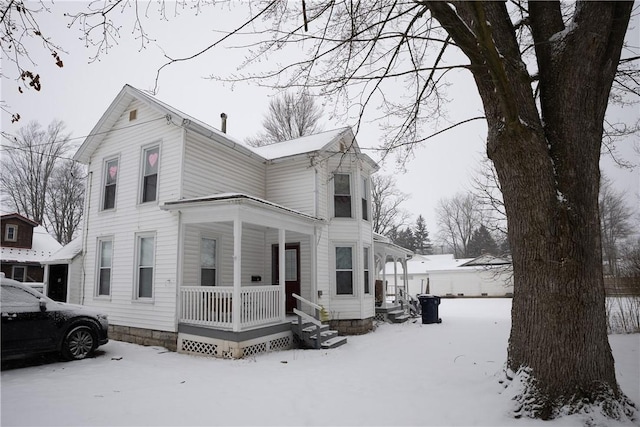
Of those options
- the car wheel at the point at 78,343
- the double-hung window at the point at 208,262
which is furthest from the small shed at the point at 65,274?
the double-hung window at the point at 208,262

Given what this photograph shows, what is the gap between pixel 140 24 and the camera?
12.9 ft

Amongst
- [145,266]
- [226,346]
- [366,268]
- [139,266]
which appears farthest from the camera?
[366,268]

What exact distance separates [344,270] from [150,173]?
6.61m

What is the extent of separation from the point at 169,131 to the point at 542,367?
31.5 ft

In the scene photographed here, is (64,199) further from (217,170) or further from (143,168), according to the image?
(217,170)

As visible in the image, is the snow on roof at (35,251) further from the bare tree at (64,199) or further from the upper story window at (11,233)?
the bare tree at (64,199)

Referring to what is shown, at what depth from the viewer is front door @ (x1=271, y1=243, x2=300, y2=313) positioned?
38.7ft

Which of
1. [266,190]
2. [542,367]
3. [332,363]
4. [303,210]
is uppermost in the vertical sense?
[266,190]

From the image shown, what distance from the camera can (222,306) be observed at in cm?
905

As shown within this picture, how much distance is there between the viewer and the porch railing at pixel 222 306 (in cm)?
855

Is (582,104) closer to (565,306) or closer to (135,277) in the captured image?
(565,306)

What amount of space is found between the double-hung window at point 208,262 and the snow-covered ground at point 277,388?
2165 millimetres

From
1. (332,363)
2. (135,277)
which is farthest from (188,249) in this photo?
(332,363)

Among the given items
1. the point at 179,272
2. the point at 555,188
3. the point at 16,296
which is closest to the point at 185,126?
the point at 179,272
